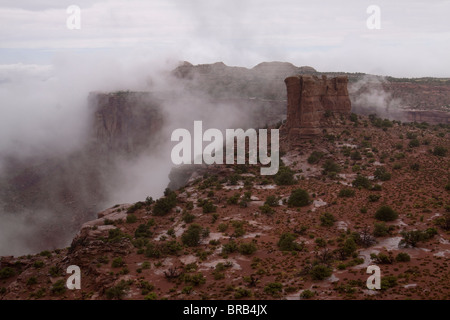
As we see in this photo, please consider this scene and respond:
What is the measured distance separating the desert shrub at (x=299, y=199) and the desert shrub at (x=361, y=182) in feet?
27.7

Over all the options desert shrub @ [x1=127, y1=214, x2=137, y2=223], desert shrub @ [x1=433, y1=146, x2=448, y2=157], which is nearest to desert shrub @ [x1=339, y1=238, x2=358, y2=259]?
desert shrub @ [x1=127, y1=214, x2=137, y2=223]

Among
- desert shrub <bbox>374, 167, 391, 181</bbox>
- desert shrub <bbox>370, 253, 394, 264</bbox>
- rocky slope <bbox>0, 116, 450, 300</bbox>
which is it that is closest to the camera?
rocky slope <bbox>0, 116, 450, 300</bbox>

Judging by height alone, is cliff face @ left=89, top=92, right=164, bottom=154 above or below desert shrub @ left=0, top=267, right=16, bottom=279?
above

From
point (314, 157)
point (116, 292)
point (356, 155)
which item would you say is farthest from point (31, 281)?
point (356, 155)

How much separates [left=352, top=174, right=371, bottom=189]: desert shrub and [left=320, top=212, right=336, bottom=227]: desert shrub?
1092 centimetres

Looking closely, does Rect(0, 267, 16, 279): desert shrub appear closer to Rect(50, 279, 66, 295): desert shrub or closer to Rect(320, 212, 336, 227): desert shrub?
Rect(50, 279, 66, 295): desert shrub

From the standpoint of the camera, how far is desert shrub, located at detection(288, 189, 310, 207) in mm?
42781

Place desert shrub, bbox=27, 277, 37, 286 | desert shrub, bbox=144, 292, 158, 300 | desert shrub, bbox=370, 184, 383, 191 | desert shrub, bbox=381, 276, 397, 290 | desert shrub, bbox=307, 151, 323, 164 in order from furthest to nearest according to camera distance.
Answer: desert shrub, bbox=307, 151, 323, 164 < desert shrub, bbox=370, 184, 383, 191 < desert shrub, bbox=27, 277, 37, 286 < desert shrub, bbox=144, 292, 158, 300 < desert shrub, bbox=381, 276, 397, 290

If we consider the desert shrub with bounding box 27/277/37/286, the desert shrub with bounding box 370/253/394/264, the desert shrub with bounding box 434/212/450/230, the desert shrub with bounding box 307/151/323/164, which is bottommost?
the desert shrub with bounding box 27/277/37/286

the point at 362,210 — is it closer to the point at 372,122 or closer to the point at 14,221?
the point at 372,122

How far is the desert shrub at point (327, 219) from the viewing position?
36562mm

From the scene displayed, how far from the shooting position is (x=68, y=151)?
423 feet

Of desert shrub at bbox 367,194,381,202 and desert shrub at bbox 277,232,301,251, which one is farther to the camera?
desert shrub at bbox 367,194,381,202
